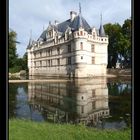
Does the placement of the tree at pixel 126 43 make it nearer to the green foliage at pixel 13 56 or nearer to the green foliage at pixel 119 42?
the green foliage at pixel 119 42

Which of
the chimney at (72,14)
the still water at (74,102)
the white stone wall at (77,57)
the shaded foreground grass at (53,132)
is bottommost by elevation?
the shaded foreground grass at (53,132)

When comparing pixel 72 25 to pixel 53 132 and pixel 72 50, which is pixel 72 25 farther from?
pixel 53 132

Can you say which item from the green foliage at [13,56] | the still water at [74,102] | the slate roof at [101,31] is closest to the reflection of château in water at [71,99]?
the still water at [74,102]

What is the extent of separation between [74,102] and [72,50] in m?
0.24

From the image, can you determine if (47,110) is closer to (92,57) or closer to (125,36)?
(92,57)

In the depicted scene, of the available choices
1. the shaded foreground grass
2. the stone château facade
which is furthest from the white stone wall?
the shaded foreground grass

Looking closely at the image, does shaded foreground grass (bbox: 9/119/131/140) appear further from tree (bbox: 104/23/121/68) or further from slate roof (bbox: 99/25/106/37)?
slate roof (bbox: 99/25/106/37)

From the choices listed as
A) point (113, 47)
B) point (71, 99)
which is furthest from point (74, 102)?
point (113, 47)

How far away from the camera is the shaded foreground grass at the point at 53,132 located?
1086mm

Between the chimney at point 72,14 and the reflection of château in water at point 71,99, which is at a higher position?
the chimney at point 72,14

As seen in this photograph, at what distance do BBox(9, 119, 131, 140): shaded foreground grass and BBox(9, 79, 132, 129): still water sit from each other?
24mm

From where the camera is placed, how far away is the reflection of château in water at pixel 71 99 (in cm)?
109

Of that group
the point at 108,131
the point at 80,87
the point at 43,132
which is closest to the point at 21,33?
the point at 80,87

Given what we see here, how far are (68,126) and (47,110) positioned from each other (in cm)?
12
